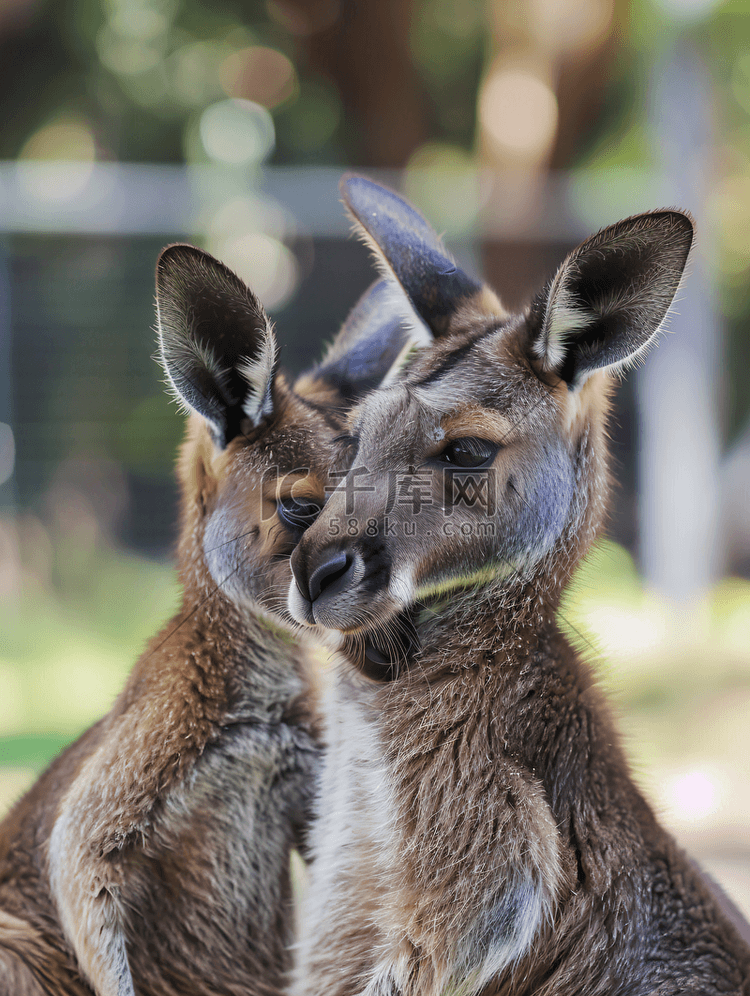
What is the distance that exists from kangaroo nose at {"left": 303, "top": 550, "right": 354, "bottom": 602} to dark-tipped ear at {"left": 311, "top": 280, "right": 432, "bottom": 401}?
10.6 inches

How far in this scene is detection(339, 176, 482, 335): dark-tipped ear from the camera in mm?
983

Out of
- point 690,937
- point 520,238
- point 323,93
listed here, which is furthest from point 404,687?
point 323,93

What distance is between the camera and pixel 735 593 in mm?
3828

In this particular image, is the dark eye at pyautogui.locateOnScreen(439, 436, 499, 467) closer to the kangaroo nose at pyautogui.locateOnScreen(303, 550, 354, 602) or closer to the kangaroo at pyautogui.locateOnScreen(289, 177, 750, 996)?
the kangaroo at pyautogui.locateOnScreen(289, 177, 750, 996)

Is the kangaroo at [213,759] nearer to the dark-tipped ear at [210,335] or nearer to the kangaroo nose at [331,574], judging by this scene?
the dark-tipped ear at [210,335]

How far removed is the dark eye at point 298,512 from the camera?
948mm

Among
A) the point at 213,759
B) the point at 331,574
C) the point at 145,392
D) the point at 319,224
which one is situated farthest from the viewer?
the point at 319,224

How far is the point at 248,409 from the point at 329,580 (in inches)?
12.0

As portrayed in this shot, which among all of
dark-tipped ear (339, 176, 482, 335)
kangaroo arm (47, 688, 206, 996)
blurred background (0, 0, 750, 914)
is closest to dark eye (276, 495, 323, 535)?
dark-tipped ear (339, 176, 482, 335)

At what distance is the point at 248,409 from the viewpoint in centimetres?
102

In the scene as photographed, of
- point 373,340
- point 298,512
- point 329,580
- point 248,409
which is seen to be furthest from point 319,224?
point 329,580

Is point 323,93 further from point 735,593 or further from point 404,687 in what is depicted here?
point 404,687

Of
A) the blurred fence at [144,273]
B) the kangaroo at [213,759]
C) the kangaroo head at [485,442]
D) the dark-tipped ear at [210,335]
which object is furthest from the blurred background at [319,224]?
the dark-tipped ear at [210,335]

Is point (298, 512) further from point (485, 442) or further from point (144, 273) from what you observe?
point (144, 273)
